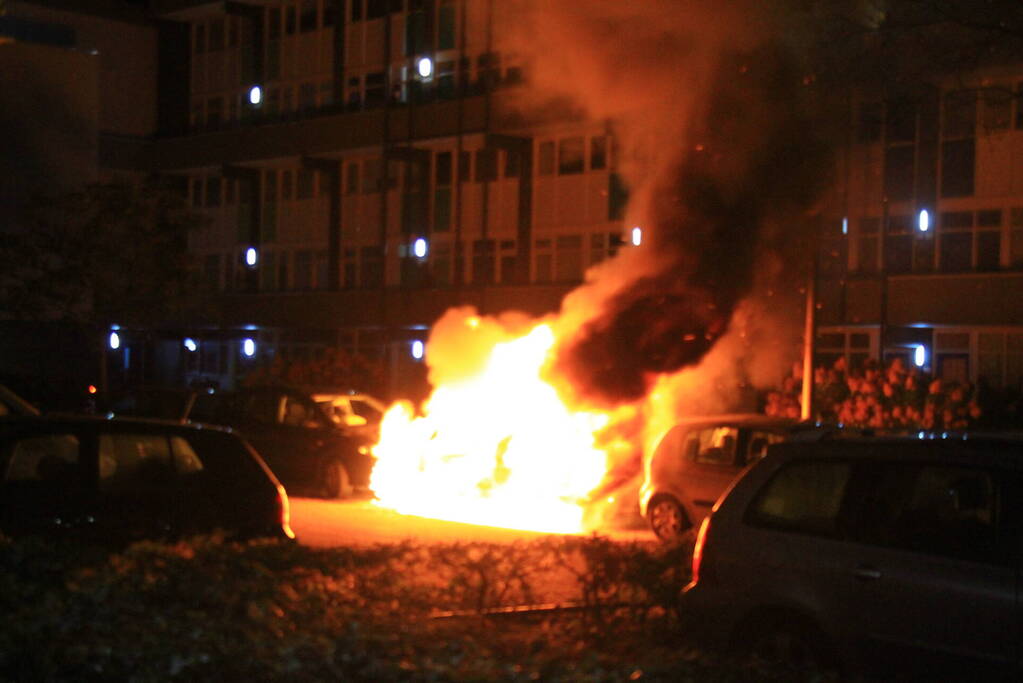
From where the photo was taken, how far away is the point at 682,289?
1900 cm

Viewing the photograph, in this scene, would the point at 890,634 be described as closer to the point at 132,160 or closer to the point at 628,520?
the point at 628,520

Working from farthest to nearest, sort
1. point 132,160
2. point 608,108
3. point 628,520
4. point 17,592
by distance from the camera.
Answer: point 132,160 → point 608,108 → point 628,520 → point 17,592

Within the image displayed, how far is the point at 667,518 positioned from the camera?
14.5 metres

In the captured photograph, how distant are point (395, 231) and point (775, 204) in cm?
2035

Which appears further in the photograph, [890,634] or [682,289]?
[682,289]

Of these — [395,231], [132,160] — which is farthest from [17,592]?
[132,160]

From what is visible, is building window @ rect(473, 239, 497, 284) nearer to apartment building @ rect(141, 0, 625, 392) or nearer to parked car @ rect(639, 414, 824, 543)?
apartment building @ rect(141, 0, 625, 392)

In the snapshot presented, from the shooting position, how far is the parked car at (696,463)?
13.8 metres

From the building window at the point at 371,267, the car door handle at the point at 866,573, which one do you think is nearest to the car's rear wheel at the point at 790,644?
the car door handle at the point at 866,573

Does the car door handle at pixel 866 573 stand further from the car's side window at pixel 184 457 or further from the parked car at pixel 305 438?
the parked car at pixel 305 438

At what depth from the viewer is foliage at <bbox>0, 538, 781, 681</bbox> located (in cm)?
425

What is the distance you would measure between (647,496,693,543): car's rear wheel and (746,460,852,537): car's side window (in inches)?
301

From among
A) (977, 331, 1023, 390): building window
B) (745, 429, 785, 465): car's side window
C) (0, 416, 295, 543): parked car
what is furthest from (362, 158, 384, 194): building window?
(0, 416, 295, 543): parked car

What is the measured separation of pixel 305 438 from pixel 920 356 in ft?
47.3
